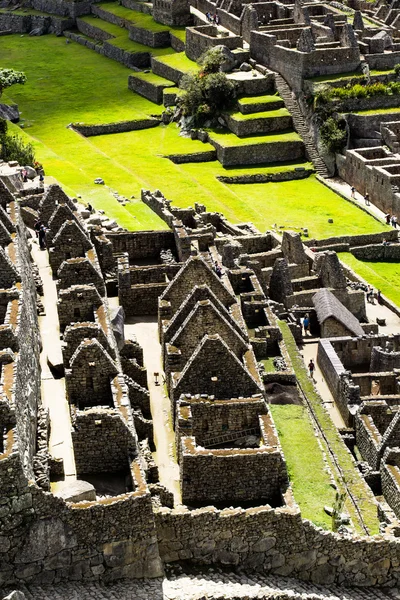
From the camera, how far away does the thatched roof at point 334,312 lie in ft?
205

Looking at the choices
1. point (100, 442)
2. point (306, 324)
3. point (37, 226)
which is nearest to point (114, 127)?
point (306, 324)

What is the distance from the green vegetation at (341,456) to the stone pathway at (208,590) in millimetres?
3411

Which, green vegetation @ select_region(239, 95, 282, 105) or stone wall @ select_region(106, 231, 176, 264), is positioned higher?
stone wall @ select_region(106, 231, 176, 264)

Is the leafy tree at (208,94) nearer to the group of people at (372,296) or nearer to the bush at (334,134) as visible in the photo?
the bush at (334,134)

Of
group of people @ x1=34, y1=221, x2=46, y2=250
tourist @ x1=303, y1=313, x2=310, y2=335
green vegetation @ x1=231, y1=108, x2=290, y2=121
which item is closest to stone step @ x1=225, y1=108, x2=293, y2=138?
green vegetation @ x1=231, y1=108, x2=290, y2=121

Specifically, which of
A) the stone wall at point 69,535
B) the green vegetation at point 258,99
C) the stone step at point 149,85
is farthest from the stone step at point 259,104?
the stone wall at point 69,535

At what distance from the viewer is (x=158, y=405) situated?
141 ft

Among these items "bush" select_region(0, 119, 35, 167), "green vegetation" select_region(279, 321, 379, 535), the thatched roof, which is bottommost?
the thatched roof

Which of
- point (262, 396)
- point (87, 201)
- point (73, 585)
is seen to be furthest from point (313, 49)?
point (73, 585)

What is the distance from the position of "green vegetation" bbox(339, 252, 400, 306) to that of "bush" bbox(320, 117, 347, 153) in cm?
1969

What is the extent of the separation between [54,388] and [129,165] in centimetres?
5664

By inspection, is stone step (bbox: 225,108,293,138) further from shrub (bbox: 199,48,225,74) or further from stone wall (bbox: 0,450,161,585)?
stone wall (bbox: 0,450,161,585)

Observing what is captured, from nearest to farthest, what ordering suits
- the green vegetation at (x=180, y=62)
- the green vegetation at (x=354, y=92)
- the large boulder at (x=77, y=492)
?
1. the large boulder at (x=77, y=492)
2. the green vegetation at (x=354, y=92)
3. the green vegetation at (x=180, y=62)

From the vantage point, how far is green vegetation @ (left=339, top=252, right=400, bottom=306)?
72456 mm
